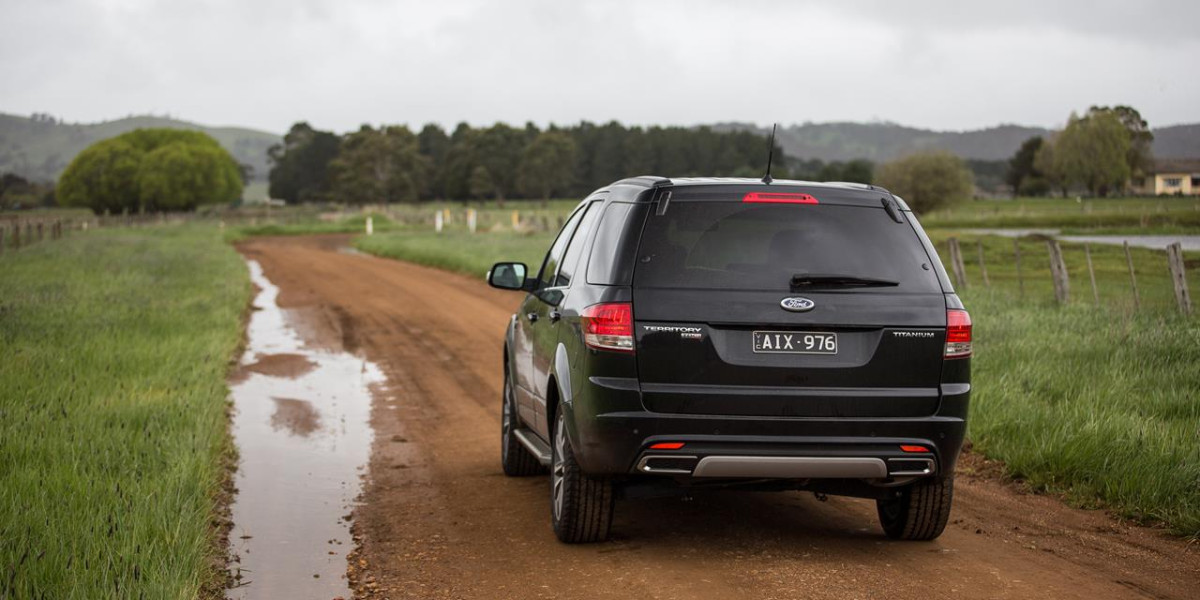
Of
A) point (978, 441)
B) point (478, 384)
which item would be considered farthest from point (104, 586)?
point (478, 384)

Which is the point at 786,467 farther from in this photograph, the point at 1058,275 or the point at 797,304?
the point at 1058,275

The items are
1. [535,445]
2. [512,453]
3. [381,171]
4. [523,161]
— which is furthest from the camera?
Answer: [523,161]

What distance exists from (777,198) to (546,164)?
134 meters

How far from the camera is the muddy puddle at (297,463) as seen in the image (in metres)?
6.11

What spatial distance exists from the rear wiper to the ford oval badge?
0.31 feet

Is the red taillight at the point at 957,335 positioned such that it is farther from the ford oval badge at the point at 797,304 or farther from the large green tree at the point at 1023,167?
the large green tree at the point at 1023,167

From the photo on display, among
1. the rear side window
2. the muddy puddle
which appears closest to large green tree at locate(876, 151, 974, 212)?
the muddy puddle

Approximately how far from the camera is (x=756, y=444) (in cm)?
550

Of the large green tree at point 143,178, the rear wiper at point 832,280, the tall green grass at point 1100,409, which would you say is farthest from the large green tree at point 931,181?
the large green tree at point 143,178

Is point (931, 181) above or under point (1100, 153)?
under

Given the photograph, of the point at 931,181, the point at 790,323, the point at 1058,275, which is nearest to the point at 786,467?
the point at 790,323

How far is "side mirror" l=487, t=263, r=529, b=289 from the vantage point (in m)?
7.64

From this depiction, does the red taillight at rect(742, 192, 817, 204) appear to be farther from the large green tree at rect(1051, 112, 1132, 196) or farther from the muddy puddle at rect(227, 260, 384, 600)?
the large green tree at rect(1051, 112, 1132, 196)

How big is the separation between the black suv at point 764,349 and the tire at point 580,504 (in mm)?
15
